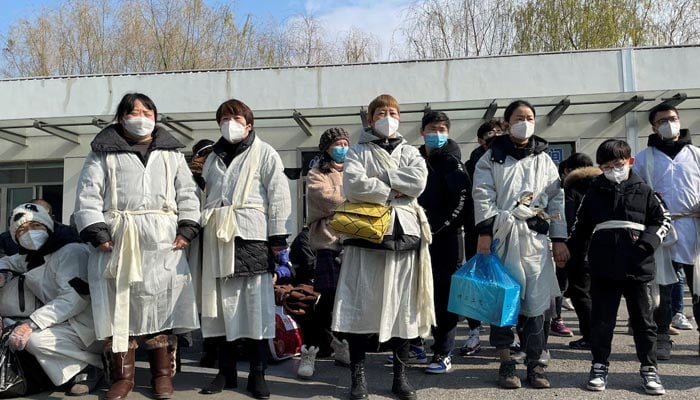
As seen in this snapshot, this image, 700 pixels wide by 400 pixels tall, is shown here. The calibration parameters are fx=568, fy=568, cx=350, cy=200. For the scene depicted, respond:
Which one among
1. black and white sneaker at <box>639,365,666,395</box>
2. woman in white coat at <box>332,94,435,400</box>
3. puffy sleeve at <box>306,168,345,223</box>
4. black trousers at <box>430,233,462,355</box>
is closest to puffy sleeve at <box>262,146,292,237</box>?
woman in white coat at <box>332,94,435,400</box>

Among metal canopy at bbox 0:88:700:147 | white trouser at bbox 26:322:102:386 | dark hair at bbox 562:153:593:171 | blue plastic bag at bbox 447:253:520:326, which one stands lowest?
white trouser at bbox 26:322:102:386

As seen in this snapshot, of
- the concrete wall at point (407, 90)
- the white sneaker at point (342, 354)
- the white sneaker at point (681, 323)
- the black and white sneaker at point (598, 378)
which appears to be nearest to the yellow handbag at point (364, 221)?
the white sneaker at point (342, 354)

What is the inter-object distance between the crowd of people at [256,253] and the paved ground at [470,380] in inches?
4.9

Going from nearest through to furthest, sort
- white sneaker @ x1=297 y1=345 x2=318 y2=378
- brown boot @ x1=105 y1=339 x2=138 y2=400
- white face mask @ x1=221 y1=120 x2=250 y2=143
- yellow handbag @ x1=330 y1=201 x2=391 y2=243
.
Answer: yellow handbag @ x1=330 y1=201 x2=391 y2=243 < brown boot @ x1=105 y1=339 x2=138 y2=400 < white face mask @ x1=221 y1=120 x2=250 y2=143 < white sneaker @ x1=297 y1=345 x2=318 y2=378

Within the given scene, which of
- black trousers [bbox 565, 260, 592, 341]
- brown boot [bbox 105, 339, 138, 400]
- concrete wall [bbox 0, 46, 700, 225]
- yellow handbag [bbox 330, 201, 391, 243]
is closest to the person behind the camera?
yellow handbag [bbox 330, 201, 391, 243]

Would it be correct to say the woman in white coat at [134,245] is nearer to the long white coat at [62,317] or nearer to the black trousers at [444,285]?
the long white coat at [62,317]

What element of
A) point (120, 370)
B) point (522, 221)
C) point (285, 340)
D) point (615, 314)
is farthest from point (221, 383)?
point (615, 314)

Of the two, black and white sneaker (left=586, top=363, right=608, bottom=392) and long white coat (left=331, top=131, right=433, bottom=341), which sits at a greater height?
long white coat (left=331, top=131, right=433, bottom=341)

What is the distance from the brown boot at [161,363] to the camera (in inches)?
160

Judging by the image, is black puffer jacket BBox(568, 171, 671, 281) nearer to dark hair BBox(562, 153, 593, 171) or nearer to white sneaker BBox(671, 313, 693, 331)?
dark hair BBox(562, 153, 593, 171)

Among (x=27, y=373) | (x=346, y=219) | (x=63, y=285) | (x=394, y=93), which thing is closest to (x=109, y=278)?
(x=63, y=285)

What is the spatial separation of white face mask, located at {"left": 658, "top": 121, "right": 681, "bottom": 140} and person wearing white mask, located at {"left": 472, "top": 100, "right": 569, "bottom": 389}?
128 centimetres

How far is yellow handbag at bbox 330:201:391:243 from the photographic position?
3896 mm

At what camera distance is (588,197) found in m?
4.39
